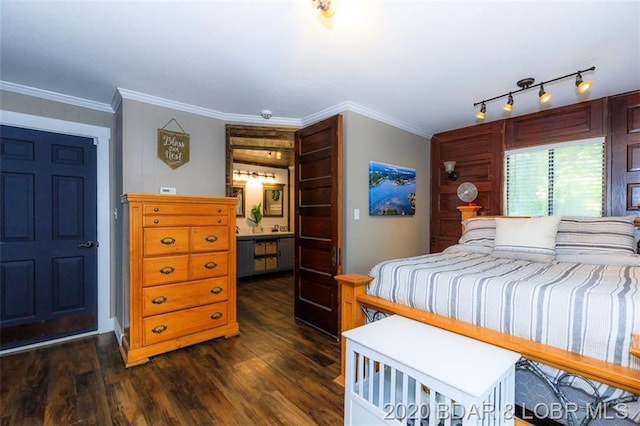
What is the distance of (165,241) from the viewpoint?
249 centimetres

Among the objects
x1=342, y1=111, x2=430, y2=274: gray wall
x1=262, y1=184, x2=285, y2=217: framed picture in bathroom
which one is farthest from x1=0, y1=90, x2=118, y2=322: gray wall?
x1=262, y1=184, x2=285, y2=217: framed picture in bathroom

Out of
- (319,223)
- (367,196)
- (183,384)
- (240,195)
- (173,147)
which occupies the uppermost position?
(173,147)

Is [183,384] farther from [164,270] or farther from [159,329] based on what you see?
[164,270]

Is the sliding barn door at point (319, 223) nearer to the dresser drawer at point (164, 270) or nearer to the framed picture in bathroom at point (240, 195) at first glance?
the dresser drawer at point (164, 270)

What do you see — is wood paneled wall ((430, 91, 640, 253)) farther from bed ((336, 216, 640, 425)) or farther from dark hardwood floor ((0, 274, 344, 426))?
dark hardwood floor ((0, 274, 344, 426))

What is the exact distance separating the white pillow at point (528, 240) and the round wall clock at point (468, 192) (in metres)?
1.09

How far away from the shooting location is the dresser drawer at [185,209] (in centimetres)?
241

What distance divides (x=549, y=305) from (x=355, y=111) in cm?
234

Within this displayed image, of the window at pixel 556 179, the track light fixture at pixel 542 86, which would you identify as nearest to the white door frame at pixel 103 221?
the track light fixture at pixel 542 86

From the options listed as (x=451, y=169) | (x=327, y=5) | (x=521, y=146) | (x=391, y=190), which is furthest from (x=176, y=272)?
(x=521, y=146)

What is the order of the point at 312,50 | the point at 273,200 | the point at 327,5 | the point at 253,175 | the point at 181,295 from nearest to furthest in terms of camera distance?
1. the point at 327,5
2. the point at 312,50
3. the point at 181,295
4. the point at 253,175
5. the point at 273,200

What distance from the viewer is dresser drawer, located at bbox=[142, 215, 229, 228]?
2.41 m

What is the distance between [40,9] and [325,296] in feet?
9.67

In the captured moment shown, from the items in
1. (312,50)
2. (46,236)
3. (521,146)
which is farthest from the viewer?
(521,146)
